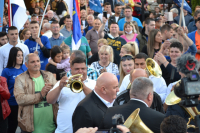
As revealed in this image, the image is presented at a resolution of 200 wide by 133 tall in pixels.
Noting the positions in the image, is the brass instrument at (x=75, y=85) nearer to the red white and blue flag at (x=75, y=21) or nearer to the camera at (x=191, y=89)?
the camera at (x=191, y=89)

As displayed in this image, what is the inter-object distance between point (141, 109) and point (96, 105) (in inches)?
23.3

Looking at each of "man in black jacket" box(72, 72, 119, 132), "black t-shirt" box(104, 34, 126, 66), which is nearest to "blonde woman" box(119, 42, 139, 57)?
"black t-shirt" box(104, 34, 126, 66)

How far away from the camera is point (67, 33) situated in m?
10.6

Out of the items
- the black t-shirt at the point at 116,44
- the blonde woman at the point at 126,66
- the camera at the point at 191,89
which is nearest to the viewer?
the camera at the point at 191,89

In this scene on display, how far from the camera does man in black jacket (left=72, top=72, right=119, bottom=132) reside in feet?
12.2

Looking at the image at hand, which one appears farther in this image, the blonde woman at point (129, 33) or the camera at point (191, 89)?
the blonde woman at point (129, 33)

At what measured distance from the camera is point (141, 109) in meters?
3.60

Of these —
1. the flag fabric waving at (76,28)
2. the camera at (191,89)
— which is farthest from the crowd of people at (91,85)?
the flag fabric waving at (76,28)

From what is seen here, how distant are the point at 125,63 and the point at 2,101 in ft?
8.18

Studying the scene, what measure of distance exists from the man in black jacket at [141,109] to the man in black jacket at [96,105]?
0.67 ft

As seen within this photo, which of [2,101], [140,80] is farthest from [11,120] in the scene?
[140,80]

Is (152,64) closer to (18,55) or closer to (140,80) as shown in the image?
(140,80)

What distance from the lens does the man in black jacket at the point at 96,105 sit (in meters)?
3.72

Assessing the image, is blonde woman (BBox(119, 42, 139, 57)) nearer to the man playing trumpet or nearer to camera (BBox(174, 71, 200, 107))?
the man playing trumpet
